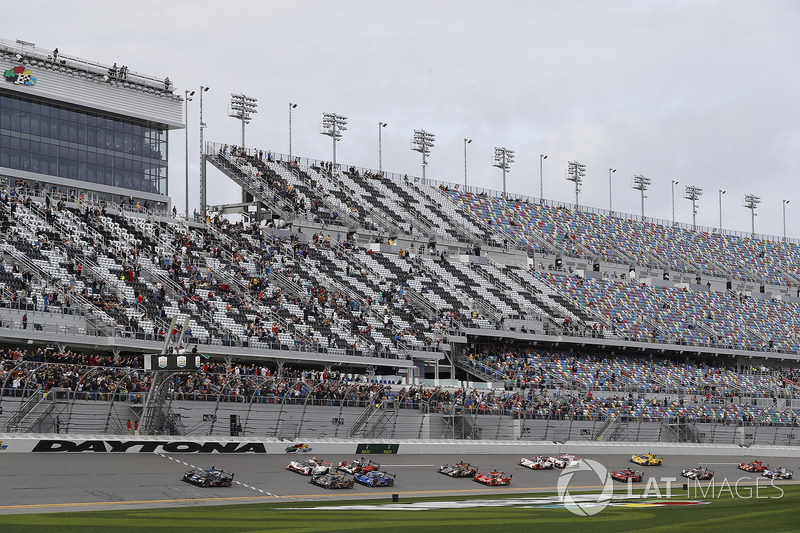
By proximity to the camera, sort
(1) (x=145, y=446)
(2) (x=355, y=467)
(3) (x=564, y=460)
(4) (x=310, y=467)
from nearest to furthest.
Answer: (1) (x=145, y=446) → (4) (x=310, y=467) → (2) (x=355, y=467) → (3) (x=564, y=460)

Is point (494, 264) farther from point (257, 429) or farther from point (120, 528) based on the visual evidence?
point (120, 528)

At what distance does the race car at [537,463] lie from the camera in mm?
58219

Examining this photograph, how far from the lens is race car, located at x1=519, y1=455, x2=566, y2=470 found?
191ft

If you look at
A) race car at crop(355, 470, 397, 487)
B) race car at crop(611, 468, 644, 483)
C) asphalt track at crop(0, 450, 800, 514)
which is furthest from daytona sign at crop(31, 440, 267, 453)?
race car at crop(611, 468, 644, 483)

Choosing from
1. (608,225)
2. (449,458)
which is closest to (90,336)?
(449,458)

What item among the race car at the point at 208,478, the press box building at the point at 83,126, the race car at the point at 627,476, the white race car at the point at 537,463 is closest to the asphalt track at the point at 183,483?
the race car at the point at 208,478

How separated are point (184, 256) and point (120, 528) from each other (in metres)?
35.5

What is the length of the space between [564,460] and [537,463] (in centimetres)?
193

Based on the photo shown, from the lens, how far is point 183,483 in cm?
4478

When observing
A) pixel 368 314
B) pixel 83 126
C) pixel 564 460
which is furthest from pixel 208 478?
pixel 83 126

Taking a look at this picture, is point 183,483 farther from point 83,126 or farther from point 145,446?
point 83,126

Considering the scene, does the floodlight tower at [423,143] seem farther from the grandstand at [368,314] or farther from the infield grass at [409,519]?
the infield grass at [409,519]

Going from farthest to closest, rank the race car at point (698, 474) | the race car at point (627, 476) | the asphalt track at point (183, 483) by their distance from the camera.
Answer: the race car at point (698, 474)
the race car at point (627, 476)
the asphalt track at point (183, 483)

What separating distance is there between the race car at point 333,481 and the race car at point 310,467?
26 centimetres
